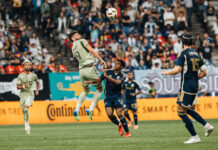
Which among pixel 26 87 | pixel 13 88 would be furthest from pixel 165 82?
pixel 26 87

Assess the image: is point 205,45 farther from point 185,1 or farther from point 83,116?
point 83,116

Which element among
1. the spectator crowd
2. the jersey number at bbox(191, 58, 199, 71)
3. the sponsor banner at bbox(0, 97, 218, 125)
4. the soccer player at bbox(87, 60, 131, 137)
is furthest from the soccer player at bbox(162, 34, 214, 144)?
the spectator crowd

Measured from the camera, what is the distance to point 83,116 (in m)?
27.9

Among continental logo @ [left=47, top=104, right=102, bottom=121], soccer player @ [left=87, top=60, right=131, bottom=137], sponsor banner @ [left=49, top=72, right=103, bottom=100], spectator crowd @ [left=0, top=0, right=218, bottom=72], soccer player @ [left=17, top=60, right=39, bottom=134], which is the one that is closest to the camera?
soccer player @ [left=87, top=60, right=131, bottom=137]

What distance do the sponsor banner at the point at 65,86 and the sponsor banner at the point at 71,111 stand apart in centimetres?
50

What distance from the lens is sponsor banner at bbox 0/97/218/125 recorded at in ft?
90.5

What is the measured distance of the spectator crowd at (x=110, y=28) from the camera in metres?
29.4

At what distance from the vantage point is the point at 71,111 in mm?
27922

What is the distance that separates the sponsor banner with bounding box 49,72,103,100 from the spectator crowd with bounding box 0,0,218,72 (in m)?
0.88

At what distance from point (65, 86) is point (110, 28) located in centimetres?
563

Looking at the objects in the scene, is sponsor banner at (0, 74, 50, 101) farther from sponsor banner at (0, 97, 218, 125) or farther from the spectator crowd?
the spectator crowd

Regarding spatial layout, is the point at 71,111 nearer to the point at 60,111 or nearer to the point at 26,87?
the point at 60,111

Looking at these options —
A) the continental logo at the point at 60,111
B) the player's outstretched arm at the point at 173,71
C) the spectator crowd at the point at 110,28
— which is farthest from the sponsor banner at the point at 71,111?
the player's outstretched arm at the point at 173,71

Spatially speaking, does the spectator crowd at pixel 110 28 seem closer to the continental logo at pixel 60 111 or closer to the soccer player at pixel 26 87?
the continental logo at pixel 60 111
